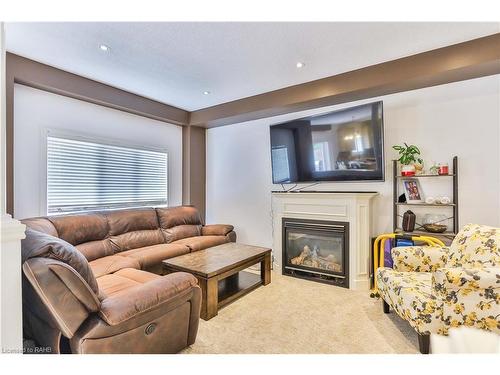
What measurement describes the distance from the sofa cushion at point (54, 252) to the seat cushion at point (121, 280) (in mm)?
606

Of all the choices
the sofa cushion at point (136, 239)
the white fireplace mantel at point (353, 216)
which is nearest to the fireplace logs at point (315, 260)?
the white fireplace mantel at point (353, 216)

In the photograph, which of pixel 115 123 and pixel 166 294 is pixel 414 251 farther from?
pixel 115 123

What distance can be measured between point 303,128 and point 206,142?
2.08 m

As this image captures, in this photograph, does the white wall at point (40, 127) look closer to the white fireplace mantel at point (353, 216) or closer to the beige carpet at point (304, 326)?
the beige carpet at point (304, 326)

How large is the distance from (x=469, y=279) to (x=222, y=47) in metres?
2.68

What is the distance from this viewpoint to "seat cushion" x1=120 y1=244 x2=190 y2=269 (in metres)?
2.83

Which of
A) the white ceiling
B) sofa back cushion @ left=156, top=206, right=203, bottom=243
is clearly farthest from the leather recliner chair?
sofa back cushion @ left=156, top=206, right=203, bottom=243

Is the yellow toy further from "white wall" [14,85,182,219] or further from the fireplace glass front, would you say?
"white wall" [14,85,182,219]

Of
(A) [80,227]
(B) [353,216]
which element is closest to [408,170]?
(B) [353,216]

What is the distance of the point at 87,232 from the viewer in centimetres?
297

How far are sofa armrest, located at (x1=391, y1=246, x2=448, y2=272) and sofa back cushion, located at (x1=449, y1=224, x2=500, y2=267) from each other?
123 millimetres

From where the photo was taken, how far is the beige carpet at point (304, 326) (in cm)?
194

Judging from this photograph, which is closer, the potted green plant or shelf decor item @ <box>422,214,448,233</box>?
shelf decor item @ <box>422,214,448,233</box>

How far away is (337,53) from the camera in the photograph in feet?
8.53
